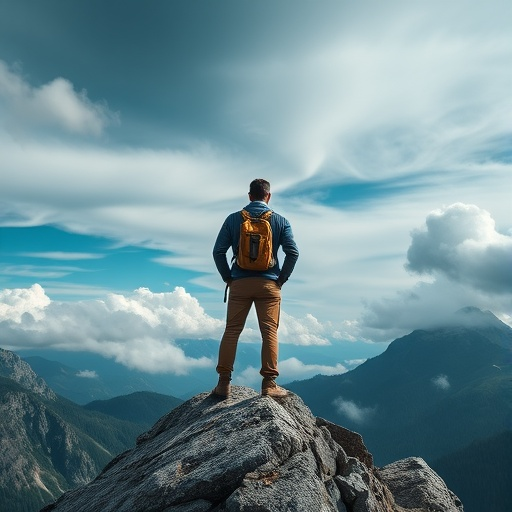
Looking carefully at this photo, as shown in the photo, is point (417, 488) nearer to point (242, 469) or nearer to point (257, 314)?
point (257, 314)

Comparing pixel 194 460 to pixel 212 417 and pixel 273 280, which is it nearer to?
pixel 212 417

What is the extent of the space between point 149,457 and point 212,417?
2.36 m

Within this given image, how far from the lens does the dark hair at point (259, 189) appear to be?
1375cm

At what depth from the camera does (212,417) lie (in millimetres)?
13406

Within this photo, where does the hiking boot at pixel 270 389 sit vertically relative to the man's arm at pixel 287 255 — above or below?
below

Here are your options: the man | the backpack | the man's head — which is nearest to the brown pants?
the man

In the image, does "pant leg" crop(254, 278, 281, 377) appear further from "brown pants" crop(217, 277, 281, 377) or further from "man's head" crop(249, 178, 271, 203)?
"man's head" crop(249, 178, 271, 203)

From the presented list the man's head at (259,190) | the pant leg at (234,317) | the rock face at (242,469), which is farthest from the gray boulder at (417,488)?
the man's head at (259,190)

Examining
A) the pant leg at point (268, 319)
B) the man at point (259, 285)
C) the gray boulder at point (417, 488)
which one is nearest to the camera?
the pant leg at point (268, 319)

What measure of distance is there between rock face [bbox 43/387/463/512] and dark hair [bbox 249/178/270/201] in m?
6.02

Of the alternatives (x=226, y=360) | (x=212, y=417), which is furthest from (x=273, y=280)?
(x=212, y=417)

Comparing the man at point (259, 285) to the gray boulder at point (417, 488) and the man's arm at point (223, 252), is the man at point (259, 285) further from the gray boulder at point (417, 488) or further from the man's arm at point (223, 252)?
the gray boulder at point (417, 488)

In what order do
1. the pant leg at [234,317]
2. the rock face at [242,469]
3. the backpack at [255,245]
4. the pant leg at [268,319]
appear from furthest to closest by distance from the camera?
the pant leg at [234,317]
the pant leg at [268,319]
the backpack at [255,245]
the rock face at [242,469]

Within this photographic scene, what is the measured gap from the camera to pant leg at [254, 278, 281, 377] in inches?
515
